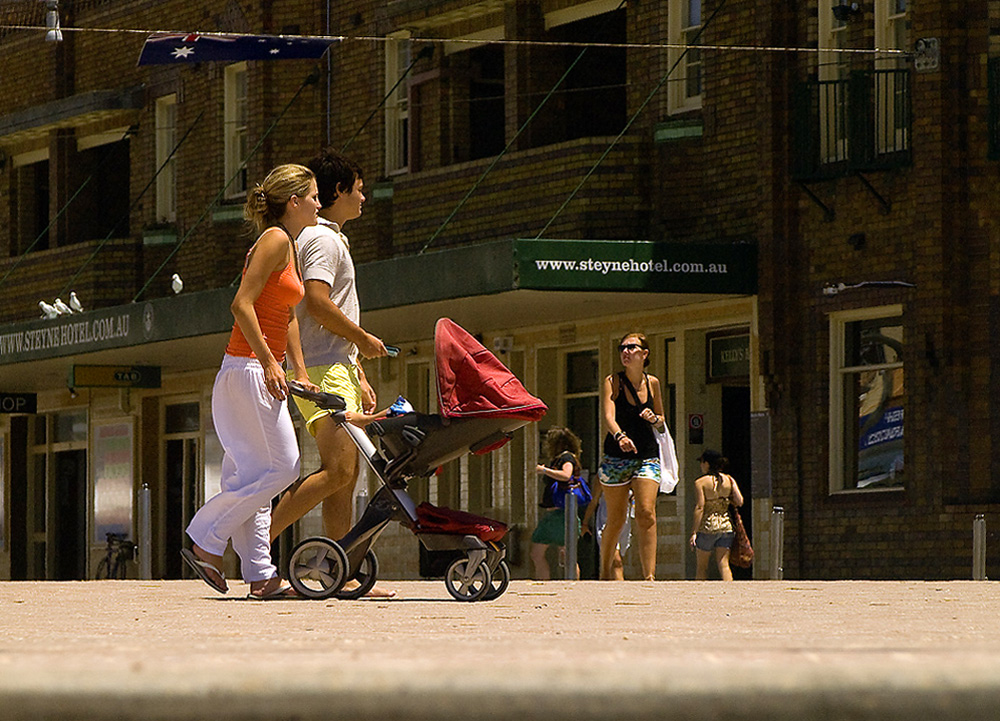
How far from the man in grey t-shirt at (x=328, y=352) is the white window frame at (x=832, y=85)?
37.8 ft

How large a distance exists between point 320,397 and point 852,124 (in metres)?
12.1

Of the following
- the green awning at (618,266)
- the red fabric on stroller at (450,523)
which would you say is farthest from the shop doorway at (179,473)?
the red fabric on stroller at (450,523)

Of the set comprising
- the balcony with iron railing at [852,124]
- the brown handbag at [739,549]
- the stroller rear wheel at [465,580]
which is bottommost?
the brown handbag at [739,549]

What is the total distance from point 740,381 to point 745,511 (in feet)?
4.36

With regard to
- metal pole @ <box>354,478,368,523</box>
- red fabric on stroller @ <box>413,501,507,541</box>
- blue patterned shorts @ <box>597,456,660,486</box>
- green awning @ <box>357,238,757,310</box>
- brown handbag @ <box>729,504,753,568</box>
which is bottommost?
brown handbag @ <box>729,504,753,568</box>

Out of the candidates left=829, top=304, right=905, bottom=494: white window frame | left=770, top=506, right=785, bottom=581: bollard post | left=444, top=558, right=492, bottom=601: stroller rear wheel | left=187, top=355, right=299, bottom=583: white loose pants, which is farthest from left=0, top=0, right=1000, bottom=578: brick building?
left=187, top=355, right=299, bottom=583: white loose pants

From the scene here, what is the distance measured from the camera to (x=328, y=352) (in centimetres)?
1058

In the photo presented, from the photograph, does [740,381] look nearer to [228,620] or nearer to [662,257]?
[662,257]

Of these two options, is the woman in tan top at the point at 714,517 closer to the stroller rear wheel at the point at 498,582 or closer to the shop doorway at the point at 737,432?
the shop doorway at the point at 737,432

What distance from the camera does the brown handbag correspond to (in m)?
19.7

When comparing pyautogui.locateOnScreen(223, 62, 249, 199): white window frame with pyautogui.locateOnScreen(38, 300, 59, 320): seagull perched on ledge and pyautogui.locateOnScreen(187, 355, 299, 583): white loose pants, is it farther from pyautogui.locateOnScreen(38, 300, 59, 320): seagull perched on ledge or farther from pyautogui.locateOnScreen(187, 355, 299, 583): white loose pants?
pyautogui.locateOnScreen(187, 355, 299, 583): white loose pants

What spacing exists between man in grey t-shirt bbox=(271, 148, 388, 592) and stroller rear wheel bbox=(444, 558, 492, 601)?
2.18ft

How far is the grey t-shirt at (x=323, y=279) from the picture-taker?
10523 millimetres

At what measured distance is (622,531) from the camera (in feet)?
56.9
